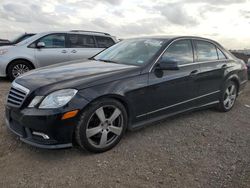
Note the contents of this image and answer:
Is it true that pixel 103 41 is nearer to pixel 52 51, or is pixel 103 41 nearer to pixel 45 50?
pixel 52 51

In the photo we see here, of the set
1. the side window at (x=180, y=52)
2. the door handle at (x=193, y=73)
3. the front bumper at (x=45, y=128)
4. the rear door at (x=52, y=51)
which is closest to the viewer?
the front bumper at (x=45, y=128)

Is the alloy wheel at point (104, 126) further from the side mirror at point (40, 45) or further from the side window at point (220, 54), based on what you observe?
the side mirror at point (40, 45)

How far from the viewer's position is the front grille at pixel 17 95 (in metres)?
3.64

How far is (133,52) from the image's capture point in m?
4.78

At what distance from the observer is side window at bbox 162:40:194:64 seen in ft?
15.2

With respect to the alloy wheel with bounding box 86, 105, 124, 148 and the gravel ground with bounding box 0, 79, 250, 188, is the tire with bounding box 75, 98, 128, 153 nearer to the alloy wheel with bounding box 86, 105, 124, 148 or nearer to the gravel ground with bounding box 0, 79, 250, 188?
the alloy wheel with bounding box 86, 105, 124, 148

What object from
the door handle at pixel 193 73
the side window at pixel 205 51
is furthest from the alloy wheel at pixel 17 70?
the door handle at pixel 193 73

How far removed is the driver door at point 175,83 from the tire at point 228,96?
939 millimetres

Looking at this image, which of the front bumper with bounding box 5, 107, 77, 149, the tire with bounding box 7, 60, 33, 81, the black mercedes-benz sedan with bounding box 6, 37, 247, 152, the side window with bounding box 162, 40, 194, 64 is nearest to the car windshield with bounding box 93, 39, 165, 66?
the black mercedes-benz sedan with bounding box 6, 37, 247, 152

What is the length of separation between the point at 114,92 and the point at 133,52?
1.21 meters

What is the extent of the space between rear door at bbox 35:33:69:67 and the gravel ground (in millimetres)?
4376

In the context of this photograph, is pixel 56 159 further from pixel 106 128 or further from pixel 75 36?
pixel 75 36

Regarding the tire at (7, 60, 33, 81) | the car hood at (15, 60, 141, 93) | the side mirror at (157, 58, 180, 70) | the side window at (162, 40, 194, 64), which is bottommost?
the tire at (7, 60, 33, 81)

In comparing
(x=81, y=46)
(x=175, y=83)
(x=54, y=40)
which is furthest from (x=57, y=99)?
(x=81, y=46)
